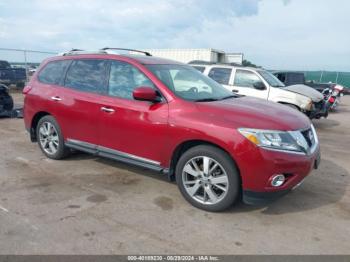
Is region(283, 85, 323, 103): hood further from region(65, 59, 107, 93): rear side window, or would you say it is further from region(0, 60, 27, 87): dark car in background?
region(0, 60, 27, 87): dark car in background

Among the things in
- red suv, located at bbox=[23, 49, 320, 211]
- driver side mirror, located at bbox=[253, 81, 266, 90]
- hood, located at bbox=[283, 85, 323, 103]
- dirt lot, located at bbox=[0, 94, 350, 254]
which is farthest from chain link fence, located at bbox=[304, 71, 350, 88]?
red suv, located at bbox=[23, 49, 320, 211]

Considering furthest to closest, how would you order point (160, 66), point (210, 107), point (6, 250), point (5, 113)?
point (5, 113) < point (160, 66) < point (210, 107) < point (6, 250)

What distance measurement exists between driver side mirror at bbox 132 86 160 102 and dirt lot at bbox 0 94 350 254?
126cm

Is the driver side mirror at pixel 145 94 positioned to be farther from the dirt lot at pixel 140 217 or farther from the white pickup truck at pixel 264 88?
the white pickup truck at pixel 264 88

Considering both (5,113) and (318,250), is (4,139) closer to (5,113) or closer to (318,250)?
(5,113)

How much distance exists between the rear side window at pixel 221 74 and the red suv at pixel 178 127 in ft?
15.9

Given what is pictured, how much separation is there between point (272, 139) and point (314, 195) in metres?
1.49

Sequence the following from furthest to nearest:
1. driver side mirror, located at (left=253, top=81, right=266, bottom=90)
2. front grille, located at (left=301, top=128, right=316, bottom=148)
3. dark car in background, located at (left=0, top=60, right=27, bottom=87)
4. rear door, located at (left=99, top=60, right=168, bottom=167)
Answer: dark car in background, located at (left=0, top=60, right=27, bottom=87)
driver side mirror, located at (left=253, top=81, right=266, bottom=90)
rear door, located at (left=99, top=60, right=168, bottom=167)
front grille, located at (left=301, top=128, right=316, bottom=148)

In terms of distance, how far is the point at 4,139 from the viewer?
21.8 ft

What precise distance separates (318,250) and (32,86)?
5.01 m

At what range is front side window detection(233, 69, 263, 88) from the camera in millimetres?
9273

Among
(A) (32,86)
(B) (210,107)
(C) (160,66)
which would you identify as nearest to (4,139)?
(A) (32,86)

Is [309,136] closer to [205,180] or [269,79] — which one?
[205,180]

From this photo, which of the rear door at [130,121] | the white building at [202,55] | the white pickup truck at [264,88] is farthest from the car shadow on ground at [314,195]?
the white building at [202,55]
